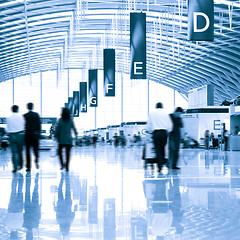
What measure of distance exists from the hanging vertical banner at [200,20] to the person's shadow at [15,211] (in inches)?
333

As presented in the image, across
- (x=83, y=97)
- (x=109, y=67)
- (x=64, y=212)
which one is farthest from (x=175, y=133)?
(x=83, y=97)

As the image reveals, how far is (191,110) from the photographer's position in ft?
114

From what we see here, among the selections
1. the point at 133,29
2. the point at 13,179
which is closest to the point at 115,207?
the point at 13,179

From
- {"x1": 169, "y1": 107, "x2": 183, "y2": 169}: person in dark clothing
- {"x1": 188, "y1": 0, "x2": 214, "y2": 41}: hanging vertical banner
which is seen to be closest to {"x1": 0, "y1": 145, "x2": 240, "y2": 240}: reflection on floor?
{"x1": 169, "y1": 107, "x2": 183, "y2": 169}: person in dark clothing

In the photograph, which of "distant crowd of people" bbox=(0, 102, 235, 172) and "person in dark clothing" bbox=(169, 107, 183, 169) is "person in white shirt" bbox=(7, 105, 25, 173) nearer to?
"distant crowd of people" bbox=(0, 102, 235, 172)

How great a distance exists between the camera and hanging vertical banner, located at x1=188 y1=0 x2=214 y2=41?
→ 1473cm

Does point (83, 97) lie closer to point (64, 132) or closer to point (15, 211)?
point (64, 132)

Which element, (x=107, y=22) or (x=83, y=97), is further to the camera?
(x=107, y=22)

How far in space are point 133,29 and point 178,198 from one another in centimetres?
1269

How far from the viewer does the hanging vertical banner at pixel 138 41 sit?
1795 centimetres

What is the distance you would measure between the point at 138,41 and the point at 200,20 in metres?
3.53

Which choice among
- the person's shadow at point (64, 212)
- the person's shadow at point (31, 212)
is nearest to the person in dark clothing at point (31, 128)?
the person's shadow at point (31, 212)

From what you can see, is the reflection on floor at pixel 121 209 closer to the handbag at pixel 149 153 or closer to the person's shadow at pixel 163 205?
the person's shadow at pixel 163 205

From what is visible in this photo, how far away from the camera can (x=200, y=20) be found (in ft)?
49.0
